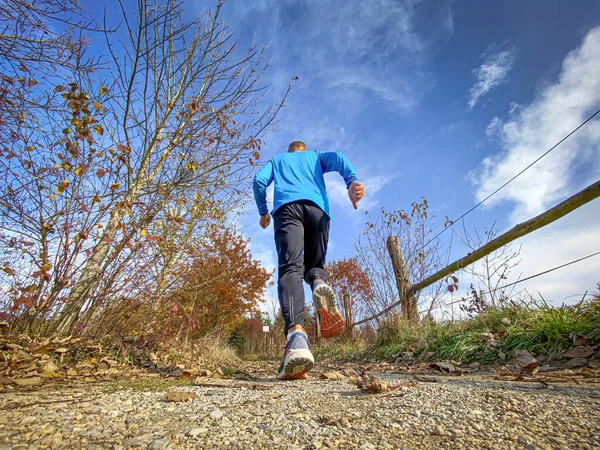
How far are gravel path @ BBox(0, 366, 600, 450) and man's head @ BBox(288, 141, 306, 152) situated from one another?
96.3 inches

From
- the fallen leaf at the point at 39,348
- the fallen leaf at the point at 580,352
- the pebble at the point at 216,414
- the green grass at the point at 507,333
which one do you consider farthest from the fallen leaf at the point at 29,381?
the fallen leaf at the point at 580,352

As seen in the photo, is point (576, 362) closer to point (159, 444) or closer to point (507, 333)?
point (507, 333)

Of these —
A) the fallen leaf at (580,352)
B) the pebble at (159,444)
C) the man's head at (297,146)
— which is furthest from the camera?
the man's head at (297,146)

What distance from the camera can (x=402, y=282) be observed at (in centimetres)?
521

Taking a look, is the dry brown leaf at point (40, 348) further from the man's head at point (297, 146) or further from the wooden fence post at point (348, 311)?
the wooden fence post at point (348, 311)

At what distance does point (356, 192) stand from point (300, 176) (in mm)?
526

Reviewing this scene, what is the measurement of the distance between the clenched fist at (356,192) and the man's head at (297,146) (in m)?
0.78

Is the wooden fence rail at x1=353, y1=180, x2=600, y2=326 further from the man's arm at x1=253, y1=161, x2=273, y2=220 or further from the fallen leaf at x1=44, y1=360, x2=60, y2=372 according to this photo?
the fallen leaf at x1=44, y1=360, x2=60, y2=372

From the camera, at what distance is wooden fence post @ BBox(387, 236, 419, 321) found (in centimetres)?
497

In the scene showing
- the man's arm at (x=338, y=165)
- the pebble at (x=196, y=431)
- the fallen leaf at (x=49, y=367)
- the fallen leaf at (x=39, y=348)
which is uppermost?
the man's arm at (x=338, y=165)

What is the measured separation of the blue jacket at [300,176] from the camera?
9.05 feet

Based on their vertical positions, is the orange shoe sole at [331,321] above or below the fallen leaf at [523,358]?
above

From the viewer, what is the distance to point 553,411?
1.15 meters

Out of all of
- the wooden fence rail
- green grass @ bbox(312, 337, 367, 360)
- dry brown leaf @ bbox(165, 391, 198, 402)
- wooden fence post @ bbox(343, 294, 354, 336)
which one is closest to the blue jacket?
dry brown leaf @ bbox(165, 391, 198, 402)
